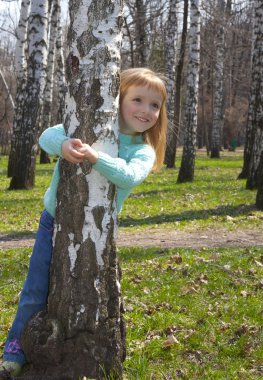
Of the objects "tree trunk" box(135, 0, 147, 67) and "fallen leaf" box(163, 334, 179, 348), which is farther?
"tree trunk" box(135, 0, 147, 67)

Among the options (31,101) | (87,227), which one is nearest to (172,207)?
(31,101)

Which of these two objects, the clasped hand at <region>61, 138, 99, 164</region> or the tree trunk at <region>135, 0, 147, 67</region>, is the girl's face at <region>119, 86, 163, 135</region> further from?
the tree trunk at <region>135, 0, 147, 67</region>

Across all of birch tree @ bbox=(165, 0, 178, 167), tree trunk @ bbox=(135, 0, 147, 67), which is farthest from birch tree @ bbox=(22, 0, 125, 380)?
tree trunk @ bbox=(135, 0, 147, 67)

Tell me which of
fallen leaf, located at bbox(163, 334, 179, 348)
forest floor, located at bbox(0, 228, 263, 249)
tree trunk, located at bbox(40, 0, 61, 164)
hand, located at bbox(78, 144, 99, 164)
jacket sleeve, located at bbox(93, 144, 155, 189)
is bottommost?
forest floor, located at bbox(0, 228, 263, 249)

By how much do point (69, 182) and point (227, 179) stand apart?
49.6 ft

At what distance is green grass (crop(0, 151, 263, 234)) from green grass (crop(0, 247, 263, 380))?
2.55m

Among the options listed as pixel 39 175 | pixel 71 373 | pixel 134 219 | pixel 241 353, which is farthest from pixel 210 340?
pixel 39 175

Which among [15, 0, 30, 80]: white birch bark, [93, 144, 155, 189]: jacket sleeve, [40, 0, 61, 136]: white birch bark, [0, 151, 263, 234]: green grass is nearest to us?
[93, 144, 155, 189]: jacket sleeve

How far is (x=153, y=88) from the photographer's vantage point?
3648 mm

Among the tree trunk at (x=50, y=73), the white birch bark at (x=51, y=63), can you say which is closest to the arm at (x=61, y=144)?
the tree trunk at (x=50, y=73)

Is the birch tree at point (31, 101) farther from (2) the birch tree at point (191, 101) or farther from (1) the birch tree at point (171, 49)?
(1) the birch tree at point (171, 49)

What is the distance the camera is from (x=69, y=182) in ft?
11.2

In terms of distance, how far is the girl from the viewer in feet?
11.3

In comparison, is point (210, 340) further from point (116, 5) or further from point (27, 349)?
point (116, 5)
